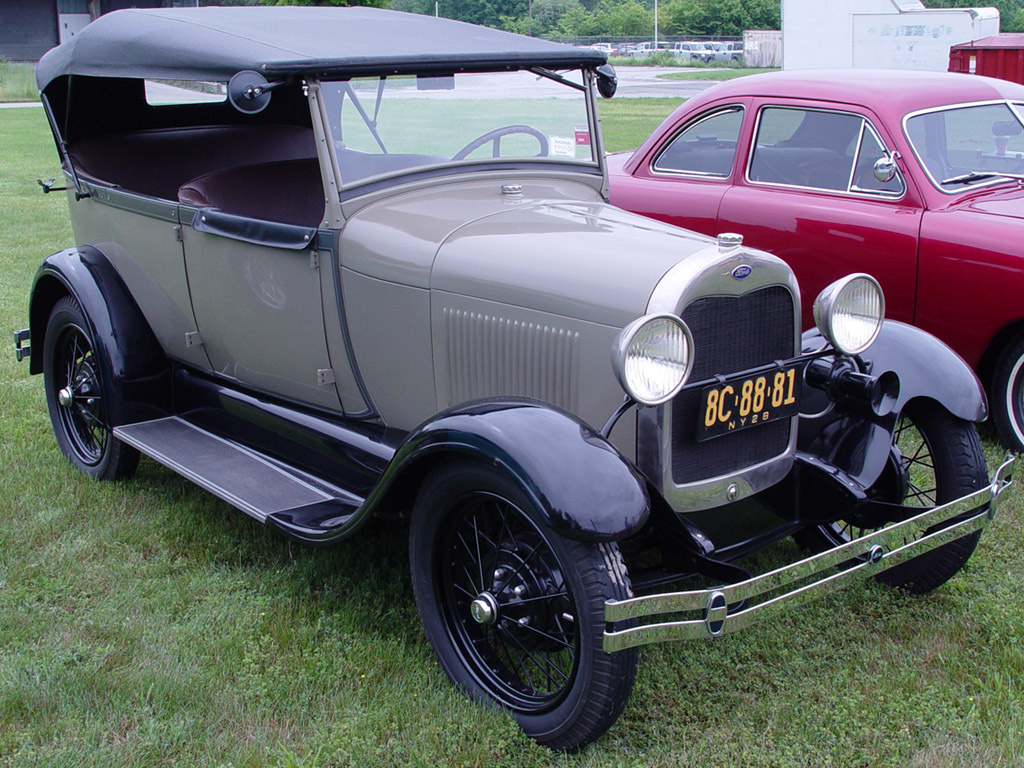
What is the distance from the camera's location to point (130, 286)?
13.9 ft

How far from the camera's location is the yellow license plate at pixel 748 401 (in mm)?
2686

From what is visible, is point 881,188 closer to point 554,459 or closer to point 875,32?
point 554,459

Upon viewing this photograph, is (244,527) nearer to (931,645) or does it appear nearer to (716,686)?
(716,686)

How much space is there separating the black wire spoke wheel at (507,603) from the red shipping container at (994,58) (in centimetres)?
1306

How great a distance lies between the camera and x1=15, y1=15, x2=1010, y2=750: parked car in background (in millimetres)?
2512

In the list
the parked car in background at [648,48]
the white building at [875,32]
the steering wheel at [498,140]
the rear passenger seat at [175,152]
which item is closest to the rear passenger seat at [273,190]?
the rear passenger seat at [175,152]

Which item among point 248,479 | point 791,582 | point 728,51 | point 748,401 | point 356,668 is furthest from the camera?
point 728,51

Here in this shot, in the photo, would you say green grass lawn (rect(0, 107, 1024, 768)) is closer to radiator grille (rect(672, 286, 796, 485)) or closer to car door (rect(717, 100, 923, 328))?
radiator grille (rect(672, 286, 796, 485))

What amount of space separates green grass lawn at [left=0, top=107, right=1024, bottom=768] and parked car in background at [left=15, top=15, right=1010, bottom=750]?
0.63ft

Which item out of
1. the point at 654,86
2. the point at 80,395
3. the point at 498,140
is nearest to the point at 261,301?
the point at 498,140

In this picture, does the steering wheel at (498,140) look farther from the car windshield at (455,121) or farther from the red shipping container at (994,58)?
the red shipping container at (994,58)

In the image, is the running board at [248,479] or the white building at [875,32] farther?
the white building at [875,32]

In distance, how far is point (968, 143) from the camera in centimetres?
513

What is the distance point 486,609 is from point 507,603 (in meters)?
0.06
